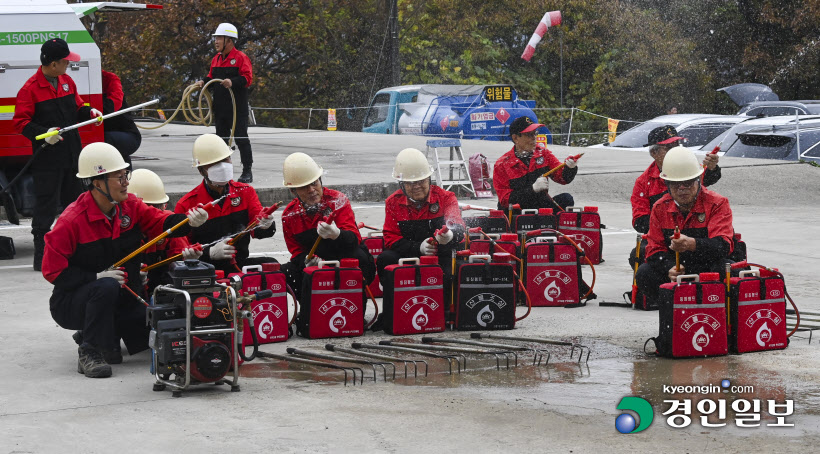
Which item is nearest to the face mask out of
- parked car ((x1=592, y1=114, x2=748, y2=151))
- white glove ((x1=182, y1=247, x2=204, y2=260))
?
white glove ((x1=182, y1=247, x2=204, y2=260))

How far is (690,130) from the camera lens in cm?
2475

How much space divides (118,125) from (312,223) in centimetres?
506

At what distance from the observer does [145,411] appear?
6324 millimetres

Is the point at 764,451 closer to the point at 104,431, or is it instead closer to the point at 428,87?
the point at 104,431

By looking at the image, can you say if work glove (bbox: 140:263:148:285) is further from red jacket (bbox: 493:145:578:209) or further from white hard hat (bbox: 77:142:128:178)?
red jacket (bbox: 493:145:578:209)

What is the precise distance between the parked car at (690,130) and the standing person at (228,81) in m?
11.2

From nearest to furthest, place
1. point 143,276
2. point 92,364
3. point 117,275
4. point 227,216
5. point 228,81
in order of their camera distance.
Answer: point 92,364
point 117,275
point 143,276
point 227,216
point 228,81

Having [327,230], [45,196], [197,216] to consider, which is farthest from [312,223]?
[45,196]

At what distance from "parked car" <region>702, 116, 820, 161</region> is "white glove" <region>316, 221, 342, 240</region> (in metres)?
14.0

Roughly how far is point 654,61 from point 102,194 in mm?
32428

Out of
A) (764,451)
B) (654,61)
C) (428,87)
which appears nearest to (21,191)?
(764,451)

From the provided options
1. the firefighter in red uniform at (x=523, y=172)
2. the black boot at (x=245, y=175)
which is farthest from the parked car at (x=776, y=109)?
the firefighter in red uniform at (x=523, y=172)

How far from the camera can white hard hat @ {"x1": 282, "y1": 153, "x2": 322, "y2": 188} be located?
8352 millimetres

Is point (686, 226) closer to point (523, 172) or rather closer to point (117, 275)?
point (523, 172)
